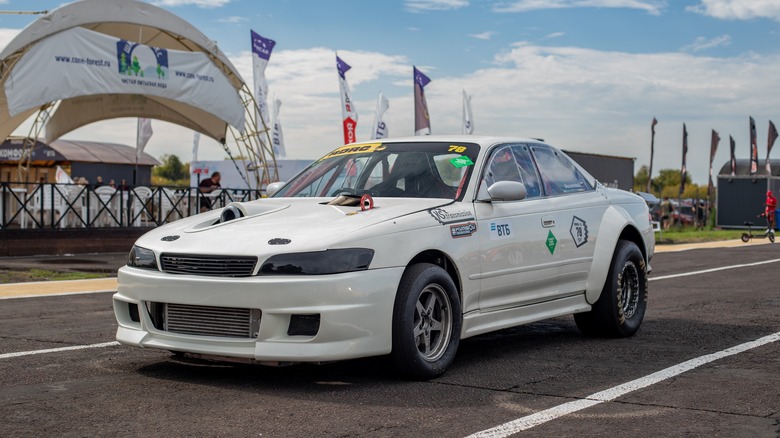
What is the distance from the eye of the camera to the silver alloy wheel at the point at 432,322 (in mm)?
5805

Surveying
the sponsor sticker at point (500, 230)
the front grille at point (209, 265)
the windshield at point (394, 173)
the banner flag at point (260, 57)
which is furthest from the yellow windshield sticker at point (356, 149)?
the banner flag at point (260, 57)

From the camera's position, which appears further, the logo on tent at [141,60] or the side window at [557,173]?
Result: the logo on tent at [141,60]

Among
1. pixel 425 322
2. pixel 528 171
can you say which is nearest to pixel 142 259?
pixel 425 322

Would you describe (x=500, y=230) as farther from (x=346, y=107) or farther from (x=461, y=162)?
(x=346, y=107)

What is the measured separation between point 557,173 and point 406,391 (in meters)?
2.80

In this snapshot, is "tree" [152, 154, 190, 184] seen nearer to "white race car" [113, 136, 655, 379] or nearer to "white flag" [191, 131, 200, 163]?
"white flag" [191, 131, 200, 163]

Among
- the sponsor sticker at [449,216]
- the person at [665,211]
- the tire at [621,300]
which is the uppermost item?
the sponsor sticker at [449,216]

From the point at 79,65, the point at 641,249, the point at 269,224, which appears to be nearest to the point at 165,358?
the point at 269,224

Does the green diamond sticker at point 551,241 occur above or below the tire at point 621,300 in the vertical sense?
above

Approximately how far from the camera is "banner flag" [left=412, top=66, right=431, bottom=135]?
32875mm

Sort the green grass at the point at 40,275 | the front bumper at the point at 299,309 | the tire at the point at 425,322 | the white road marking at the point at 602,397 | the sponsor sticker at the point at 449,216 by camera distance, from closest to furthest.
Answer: the white road marking at the point at 602,397 → the front bumper at the point at 299,309 → the tire at the point at 425,322 → the sponsor sticker at the point at 449,216 → the green grass at the point at 40,275

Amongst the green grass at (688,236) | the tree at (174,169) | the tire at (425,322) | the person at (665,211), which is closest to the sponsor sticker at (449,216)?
the tire at (425,322)

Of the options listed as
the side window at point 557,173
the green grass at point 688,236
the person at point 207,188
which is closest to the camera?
the side window at point 557,173

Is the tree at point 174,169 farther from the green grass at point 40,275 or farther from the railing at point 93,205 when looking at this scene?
the green grass at point 40,275
